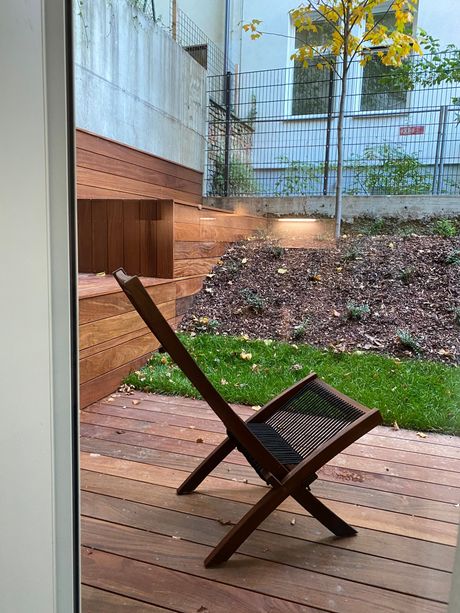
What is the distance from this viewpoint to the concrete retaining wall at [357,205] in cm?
217

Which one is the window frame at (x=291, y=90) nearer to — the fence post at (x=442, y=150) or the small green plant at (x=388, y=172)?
the small green plant at (x=388, y=172)

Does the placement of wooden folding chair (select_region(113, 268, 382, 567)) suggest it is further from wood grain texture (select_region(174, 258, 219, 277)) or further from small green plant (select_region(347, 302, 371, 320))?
wood grain texture (select_region(174, 258, 219, 277))

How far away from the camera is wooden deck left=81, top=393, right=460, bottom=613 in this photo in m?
0.96

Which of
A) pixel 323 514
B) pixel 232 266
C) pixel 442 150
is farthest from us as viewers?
pixel 232 266

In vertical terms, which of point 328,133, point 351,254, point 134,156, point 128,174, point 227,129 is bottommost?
point 351,254

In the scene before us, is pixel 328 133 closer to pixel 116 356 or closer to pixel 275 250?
pixel 275 250

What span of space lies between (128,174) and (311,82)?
1.21 metres

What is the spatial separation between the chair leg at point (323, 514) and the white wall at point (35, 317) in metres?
0.64

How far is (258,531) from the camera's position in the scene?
3.92 ft

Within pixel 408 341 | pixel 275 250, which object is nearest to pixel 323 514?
pixel 408 341

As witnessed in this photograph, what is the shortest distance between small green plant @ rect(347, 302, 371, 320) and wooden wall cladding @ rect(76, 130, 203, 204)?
132 centimetres

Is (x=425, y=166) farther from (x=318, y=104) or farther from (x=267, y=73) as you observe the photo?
(x=267, y=73)

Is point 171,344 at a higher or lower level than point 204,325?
higher

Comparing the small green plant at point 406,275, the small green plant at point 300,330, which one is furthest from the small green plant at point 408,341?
the small green plant at point 300,330
